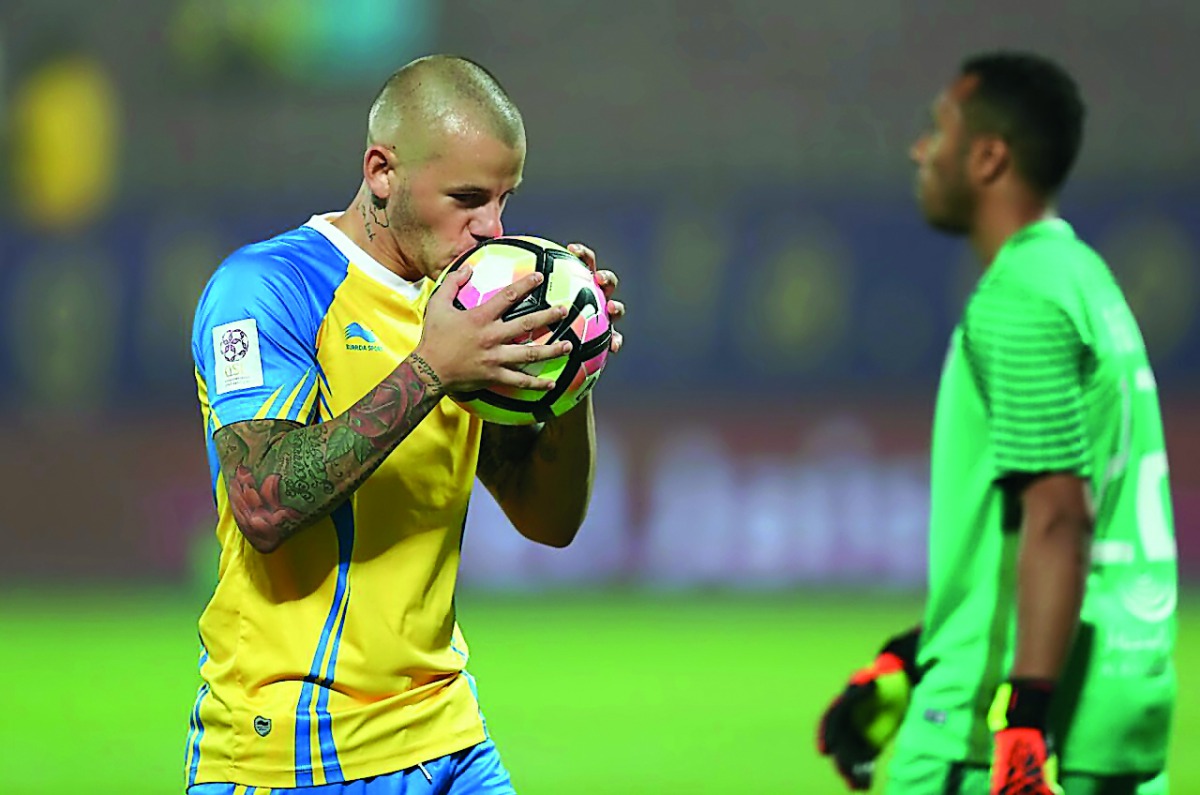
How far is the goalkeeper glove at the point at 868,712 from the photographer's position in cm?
412

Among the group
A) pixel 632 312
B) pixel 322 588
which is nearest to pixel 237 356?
pixel 322 588

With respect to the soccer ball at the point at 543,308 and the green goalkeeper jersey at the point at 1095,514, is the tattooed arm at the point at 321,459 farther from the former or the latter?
the green goalkeeper jersey at the point at 1095,514

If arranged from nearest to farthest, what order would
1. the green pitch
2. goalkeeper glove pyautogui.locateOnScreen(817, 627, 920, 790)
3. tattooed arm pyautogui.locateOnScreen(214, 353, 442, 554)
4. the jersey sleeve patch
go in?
tattooed arm pyautogui.locateOnScreen(214, 353, 442, 554)
the jersey sleeve patch
goalkeeper glove pyautogui.locateOnScreen(817, 627, 920, 790)
the green pitch

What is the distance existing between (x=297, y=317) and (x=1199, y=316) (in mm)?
14382

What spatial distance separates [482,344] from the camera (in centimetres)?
316

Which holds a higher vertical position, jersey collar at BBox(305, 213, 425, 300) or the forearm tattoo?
jersey collar at BBox(305, 213, 425, 300)

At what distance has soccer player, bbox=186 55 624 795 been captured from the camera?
10.8 ft

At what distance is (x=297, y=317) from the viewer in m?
3.37

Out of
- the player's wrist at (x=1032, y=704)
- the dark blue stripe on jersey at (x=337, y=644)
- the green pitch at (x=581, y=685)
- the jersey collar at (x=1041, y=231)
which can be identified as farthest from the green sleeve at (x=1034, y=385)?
the green pitch at (x=581, y=685)

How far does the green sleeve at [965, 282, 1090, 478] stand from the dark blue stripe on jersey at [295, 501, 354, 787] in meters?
1.26

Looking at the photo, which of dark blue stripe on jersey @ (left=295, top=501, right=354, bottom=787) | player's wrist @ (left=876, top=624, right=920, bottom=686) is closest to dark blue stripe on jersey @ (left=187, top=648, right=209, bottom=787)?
dark blue stripe on jersey @ (left=295, top=501, right=354, bottom=787)

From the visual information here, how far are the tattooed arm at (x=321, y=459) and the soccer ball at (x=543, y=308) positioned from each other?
17 centimetres

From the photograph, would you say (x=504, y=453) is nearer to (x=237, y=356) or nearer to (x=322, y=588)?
(x=322, y=588)

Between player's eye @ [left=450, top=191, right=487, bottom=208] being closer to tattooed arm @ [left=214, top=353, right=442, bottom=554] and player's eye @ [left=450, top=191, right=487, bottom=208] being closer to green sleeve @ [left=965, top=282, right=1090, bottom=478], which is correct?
tattooed arm @ [left=214, top=353, right=442, bottom=554]
